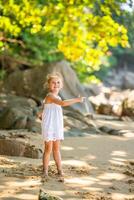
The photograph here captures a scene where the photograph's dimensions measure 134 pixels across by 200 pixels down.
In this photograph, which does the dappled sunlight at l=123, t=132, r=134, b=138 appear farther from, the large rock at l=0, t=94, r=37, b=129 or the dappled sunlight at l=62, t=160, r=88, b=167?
the dappled sunlight at l=62, t=160, r=88, b=167

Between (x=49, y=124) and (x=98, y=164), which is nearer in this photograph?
(x=49, y=124)

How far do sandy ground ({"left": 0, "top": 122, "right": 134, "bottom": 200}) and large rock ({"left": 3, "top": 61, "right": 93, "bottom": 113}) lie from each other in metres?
7.36

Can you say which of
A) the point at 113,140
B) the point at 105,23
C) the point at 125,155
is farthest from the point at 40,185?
the point at 105,23

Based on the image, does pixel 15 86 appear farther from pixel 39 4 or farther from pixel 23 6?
pixel 23 6

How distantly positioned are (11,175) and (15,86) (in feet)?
37.8

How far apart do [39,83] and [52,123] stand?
413 inches

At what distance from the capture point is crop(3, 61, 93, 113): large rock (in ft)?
51.4

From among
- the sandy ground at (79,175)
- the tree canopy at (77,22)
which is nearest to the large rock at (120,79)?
the tree canopy at (77,22)

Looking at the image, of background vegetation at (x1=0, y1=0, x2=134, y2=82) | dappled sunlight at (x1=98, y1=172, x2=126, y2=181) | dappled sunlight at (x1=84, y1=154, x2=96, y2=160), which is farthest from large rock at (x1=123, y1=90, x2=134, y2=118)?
dappled sunlight at (x1=98, y1=172, x2=126, y2=181)

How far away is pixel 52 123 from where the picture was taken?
542 cm

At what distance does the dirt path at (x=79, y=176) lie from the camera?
4637 mm

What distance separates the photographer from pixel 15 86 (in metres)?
16.6

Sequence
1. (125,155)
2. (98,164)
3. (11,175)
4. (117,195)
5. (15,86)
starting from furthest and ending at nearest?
(15,86) < (125,155) < (98,164) < (11,175) < (117,195)

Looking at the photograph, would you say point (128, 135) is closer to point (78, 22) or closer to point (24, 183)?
point (78, 22)
